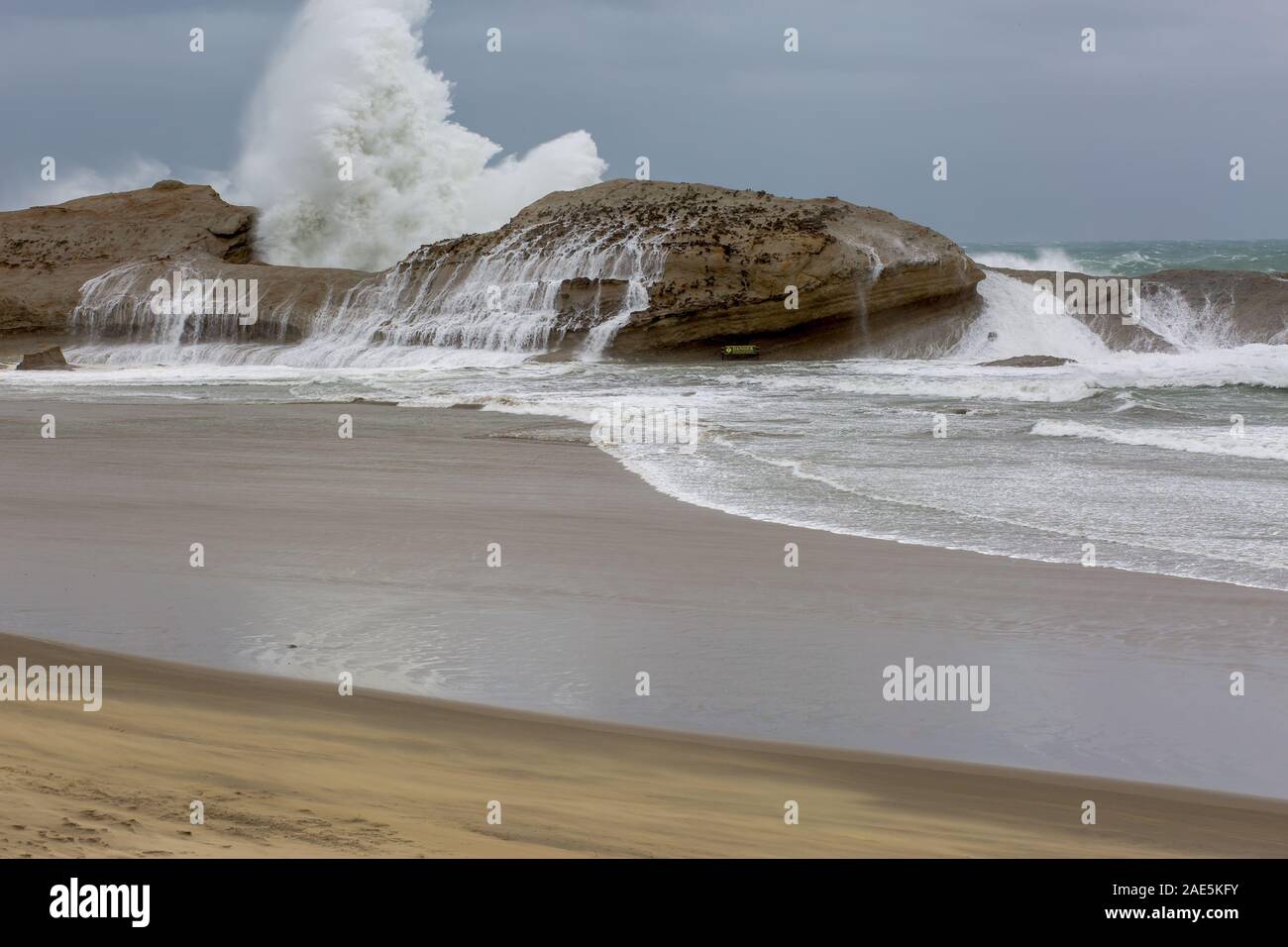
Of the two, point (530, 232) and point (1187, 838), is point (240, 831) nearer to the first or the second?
point (1187, 838)

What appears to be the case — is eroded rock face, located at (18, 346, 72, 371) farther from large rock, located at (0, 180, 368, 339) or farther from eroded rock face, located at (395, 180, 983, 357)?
eroded rock face, located at (395, 180, 983, 357)

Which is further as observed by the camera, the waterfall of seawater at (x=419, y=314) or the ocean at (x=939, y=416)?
the waterfall of seawater at (x=419, y=314)

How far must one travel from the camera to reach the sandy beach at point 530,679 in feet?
11.3

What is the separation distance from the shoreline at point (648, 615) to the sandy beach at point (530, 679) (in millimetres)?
26

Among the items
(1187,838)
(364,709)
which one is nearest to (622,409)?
(364,709)

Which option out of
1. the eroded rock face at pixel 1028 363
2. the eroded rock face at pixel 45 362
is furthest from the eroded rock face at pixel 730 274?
the eroded rock face at pixel 45 362

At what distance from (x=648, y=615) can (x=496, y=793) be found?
2.59 m

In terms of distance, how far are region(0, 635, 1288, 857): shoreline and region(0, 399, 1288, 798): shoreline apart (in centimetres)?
24

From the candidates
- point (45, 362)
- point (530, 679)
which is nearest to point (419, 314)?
point (45, 362)

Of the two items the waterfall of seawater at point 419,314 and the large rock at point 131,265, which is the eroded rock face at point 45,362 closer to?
the waterfall of seawater at point 419,314

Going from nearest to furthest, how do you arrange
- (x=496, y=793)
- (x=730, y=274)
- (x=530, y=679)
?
1. (x=496, y=793)
2. (x=530, y=679)
3. (x=730, y=274)

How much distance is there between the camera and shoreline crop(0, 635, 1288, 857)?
10.5 ft

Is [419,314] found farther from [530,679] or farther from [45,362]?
[530,679]

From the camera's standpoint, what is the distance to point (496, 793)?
3732 mm
